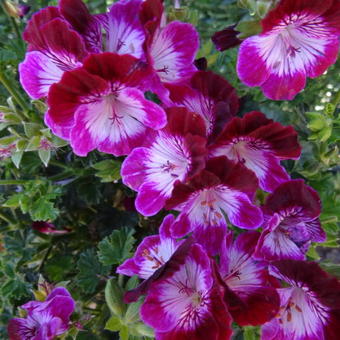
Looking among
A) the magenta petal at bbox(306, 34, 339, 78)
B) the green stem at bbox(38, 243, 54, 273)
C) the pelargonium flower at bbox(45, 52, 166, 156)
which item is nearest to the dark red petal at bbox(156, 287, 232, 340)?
the pelargonium flower at bbox(45, 52, 166, 156)

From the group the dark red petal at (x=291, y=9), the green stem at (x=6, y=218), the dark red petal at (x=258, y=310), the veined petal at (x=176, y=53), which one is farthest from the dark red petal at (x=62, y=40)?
the green stem at (x=6, y=218)

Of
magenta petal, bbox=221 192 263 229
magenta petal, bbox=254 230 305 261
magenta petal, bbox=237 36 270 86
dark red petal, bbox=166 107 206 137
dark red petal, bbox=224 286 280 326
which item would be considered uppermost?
magenta petal, bbox=237 36 270 86

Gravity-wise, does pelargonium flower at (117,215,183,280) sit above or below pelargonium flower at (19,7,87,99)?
below

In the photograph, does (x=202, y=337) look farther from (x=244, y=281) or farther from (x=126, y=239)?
(x=126, y=239)

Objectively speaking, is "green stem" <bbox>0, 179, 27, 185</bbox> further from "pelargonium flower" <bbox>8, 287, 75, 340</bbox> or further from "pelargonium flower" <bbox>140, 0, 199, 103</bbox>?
"pelargonium flower" <bbox>140, 0, 199, 103</bbox>

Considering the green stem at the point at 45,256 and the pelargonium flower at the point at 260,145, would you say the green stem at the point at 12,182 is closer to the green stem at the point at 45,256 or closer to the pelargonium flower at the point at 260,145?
the green stem at the point at 45,256

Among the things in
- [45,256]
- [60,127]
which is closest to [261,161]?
[60,127]

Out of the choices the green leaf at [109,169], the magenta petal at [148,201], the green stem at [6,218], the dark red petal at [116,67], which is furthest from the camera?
the green stem at [6,218]
